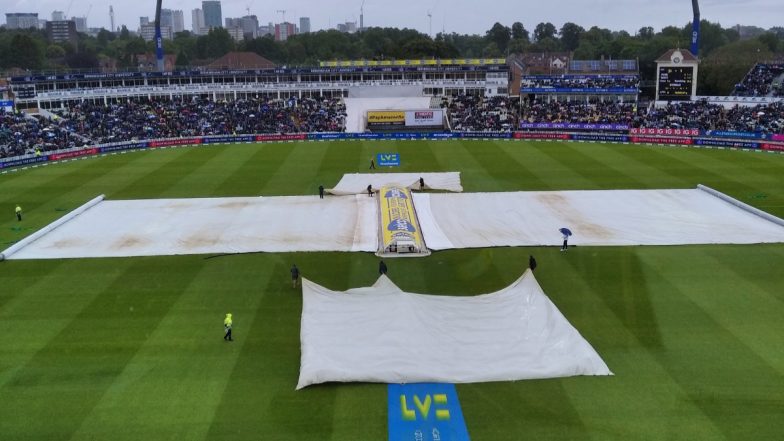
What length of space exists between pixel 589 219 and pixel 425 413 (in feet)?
69.9

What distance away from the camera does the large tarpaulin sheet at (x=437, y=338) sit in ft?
58.2

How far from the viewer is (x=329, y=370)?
1775 centimetres

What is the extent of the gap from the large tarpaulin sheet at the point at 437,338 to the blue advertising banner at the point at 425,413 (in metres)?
0.36

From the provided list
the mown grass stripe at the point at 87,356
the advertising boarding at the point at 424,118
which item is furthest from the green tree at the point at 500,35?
the mown grass stripe at the point at 87,356

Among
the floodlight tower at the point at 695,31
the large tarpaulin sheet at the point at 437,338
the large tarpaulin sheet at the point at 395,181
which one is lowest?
the large tarpaulin sheet at the point at 437,338

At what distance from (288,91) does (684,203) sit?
66408 mm

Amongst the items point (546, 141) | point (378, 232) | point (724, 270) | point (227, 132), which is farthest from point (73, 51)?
point (724, 270)

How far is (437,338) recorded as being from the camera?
19375 millimetres

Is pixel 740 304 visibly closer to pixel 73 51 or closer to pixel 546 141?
pixel 546 141

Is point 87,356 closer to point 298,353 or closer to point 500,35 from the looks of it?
point 298,353

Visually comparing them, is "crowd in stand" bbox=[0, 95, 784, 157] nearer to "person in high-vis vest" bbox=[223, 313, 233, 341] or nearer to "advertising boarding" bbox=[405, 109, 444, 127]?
"advertising boarding" bbox=[405, 109, 444, 127]

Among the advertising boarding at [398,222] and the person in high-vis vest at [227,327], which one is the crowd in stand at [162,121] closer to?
the advertising boarding at [398,222]

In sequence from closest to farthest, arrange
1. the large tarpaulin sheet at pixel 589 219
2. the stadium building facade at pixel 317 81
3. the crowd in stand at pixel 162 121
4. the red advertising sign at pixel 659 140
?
1. the large tarpaulin sheet at pixel 589 219
2. the red advertising sign at pixel 659 140
3. the crowd in stand at pixel 162 121
4. the stadium building facade at pixel 317 81

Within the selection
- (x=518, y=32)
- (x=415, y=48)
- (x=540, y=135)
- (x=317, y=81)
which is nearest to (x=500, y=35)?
(x=518, y=32)
